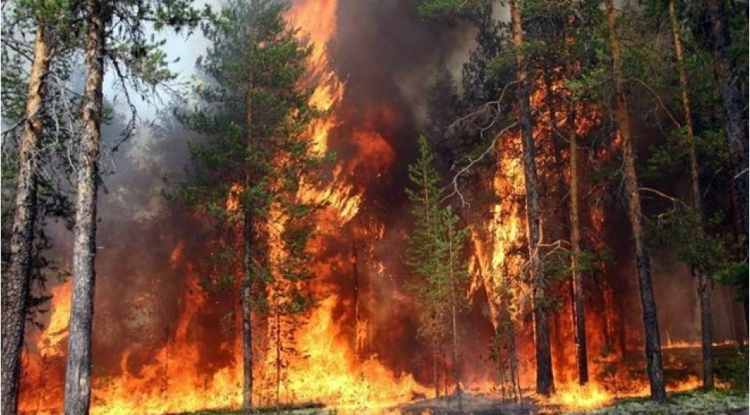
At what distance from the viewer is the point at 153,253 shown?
31.3 m

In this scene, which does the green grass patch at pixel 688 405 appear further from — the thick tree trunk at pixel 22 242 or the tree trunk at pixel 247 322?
the thick tree trunk at pixel 22 242

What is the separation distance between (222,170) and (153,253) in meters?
12.9

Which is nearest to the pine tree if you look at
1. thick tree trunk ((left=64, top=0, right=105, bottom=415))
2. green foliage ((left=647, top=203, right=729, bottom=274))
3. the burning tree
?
thick tree trunk ((left=64, top=0, right=105, bottom=415))

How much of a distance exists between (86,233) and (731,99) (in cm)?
1252

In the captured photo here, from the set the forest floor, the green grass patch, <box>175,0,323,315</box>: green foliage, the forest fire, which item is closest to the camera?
the green grass patch

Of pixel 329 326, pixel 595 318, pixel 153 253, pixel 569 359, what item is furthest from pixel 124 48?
pixel 595 318

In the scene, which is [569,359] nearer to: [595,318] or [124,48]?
[595,318]

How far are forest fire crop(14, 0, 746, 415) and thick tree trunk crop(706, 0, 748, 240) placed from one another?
12.4 m

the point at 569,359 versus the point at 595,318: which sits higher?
the point at 595,318

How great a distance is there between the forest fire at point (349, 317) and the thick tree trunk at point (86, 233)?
1324 cm

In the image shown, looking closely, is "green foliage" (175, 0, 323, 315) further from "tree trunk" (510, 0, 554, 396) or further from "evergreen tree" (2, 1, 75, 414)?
"tree trunk" (510, 0, 554, 396)

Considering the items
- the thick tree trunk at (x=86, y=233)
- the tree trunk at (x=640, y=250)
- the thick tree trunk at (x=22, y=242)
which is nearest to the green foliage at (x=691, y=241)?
the tree trunk at (x=640, y=250)

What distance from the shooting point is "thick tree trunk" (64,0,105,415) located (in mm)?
9820

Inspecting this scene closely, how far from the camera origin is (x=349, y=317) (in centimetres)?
2898
